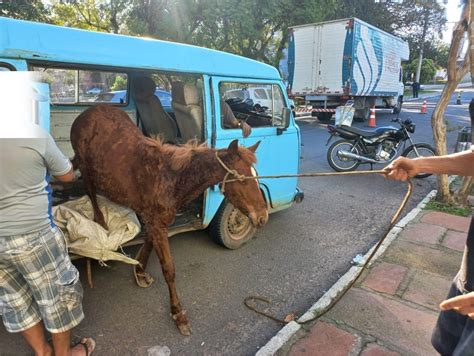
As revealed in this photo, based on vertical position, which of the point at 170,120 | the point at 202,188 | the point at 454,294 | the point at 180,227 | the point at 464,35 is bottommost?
the point at 180,227

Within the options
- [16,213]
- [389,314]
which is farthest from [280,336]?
[16,213]

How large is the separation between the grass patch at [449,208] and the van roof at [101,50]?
4.27 metres

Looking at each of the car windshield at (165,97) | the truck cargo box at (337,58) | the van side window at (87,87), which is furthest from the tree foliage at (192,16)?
the van side window at (87,87)

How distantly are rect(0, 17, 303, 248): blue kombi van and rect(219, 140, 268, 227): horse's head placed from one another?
952 mm

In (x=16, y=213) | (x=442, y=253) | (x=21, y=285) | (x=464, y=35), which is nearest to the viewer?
(x=16, y=213)

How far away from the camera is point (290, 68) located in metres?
16.9

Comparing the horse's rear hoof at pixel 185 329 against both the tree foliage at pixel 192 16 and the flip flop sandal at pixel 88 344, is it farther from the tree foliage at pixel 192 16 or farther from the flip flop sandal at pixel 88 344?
the tree foliage at pixel 192 16

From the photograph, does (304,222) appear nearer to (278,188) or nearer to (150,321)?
(278,188)

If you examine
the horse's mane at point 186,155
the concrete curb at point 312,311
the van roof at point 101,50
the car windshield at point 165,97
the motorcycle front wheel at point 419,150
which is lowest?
the concrete curb at point 312,311

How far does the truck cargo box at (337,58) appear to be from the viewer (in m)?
14.8

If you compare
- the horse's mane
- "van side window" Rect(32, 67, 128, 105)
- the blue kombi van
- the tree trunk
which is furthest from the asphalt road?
"van side window" Rect(32, 67, 128, 105)

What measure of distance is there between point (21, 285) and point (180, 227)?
1.73 metres

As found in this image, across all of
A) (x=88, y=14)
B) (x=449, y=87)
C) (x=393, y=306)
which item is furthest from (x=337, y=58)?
(x=393, y=306)

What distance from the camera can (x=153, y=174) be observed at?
9.97ft
